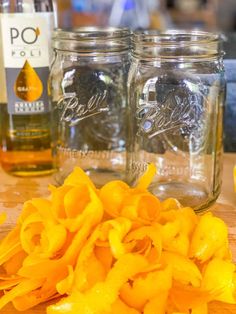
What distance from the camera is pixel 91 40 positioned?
78 cm

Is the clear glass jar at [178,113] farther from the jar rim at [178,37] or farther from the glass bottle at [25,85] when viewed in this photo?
the glass bottle at [25,85]

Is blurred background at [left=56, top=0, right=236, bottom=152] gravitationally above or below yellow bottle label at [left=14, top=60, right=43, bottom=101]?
below

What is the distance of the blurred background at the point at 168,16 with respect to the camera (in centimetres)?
92

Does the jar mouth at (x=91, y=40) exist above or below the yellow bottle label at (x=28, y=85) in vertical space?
above

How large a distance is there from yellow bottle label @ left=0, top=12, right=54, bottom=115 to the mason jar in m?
0.03

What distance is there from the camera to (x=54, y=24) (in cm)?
83

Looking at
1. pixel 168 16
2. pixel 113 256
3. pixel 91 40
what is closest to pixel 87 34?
pixel 91 40

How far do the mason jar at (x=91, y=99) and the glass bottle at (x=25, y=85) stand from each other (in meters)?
0.03

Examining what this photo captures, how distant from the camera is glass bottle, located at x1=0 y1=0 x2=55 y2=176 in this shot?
804mm

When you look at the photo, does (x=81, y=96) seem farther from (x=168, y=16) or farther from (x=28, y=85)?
(x=168, y=16)

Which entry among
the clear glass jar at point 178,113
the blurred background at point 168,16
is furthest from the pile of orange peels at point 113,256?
the blurred background at point 168,16

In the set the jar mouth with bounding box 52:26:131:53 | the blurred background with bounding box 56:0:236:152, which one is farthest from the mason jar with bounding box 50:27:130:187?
the blurred background with bounding box 56:0:236:152

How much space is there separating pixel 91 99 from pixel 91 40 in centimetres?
7

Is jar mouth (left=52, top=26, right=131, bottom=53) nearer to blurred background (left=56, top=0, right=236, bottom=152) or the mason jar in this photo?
the mason jar
